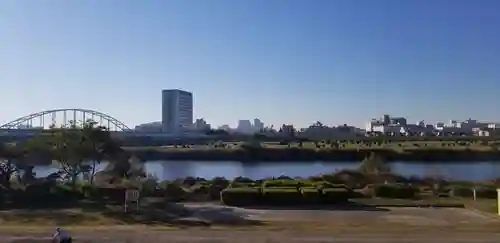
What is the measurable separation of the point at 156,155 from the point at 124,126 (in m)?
49.1

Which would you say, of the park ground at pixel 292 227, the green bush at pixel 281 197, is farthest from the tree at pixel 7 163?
the green bush at pixel 281 197

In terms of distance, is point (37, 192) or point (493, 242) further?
point (37, 192)

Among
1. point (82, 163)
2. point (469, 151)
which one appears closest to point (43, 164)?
point (82, 163)

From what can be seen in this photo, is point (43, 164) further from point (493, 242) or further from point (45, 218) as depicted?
point (493, 242)

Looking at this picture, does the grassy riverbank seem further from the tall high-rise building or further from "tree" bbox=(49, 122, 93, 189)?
the tall high-rise building

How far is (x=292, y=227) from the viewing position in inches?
687

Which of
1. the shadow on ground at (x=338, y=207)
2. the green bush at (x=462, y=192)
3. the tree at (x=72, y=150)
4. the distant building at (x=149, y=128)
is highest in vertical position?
the distant building at (x=149, y=128)

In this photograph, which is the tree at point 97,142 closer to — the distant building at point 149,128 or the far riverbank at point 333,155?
the far riverbank at point 333,155

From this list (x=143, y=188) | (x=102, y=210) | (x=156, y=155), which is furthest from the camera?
(x=156, y=155)

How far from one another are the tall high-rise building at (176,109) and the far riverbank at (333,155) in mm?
82667

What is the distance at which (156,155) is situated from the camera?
75.6m

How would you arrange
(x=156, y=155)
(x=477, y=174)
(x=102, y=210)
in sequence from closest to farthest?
(x=102, y=210) → (x=477, y=174) → (x=156, y=155)

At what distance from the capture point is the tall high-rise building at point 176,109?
165 m

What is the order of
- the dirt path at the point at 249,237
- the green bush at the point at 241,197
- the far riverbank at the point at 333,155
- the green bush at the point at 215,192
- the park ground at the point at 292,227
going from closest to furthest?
the dirt path at the point at 249,237, the park ground at the point at 292,227, the green bush at the point at 241,197, the green bush at the point at 215,192, the far riverbank at the point at 333,155
